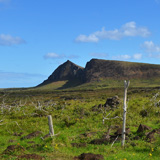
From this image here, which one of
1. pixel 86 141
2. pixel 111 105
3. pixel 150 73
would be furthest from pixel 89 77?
pixel 86 141

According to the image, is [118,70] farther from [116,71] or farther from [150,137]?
[150,137]

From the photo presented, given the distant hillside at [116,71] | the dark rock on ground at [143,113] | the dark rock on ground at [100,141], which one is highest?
the distant hillside at [116,71]

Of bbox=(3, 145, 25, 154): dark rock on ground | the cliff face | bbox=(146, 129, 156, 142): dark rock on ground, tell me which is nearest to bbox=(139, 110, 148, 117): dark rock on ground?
bbox=(146, 129, 156, 142): dark rock on ground

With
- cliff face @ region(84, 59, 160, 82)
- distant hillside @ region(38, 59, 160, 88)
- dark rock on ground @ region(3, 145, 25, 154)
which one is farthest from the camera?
cliff face @ region(84, 59, 160, 82)

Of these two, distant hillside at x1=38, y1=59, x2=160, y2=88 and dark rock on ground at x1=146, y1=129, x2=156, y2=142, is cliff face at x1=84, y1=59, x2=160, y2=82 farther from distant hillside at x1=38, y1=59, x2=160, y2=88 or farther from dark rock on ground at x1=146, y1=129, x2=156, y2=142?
dark rock on ground at x1=146, y1=129, x2=156, y2=142

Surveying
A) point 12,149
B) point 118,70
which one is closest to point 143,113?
point 12,149

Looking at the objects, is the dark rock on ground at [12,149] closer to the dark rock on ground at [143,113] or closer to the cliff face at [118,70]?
the dark rock on ground at [143,113]

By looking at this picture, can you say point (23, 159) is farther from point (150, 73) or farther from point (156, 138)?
point (150, 73)

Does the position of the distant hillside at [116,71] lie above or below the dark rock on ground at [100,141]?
above

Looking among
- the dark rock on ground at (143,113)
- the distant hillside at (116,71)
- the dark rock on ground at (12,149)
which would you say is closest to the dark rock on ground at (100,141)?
the dark rock on ground at (12,149)

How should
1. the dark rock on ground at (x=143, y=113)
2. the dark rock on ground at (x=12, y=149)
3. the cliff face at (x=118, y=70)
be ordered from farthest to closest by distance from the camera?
the cliff face at (x=118, y=70) < the dark rock on ground at (x=143, y=113) < the dark rock on ground at (x=12, y=149)

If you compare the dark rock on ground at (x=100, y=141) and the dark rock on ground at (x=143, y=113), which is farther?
the dark rock on ground at (x=143, y=113)

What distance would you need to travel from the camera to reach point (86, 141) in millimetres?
12594

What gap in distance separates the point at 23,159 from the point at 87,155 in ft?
8.42
